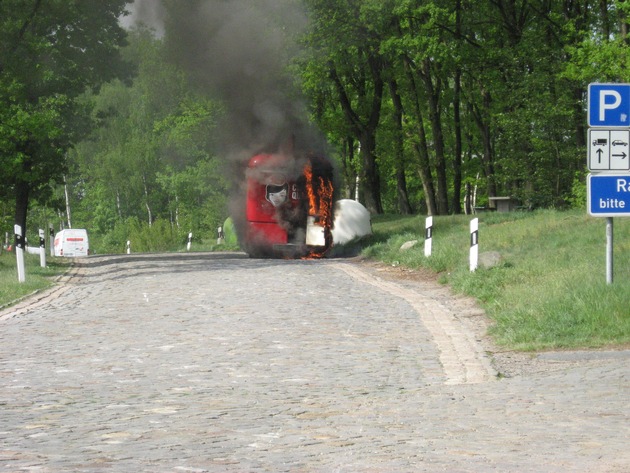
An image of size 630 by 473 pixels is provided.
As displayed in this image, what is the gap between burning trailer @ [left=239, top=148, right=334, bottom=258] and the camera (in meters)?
32.6

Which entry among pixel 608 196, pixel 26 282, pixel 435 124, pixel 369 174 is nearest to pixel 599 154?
pixel 608 196

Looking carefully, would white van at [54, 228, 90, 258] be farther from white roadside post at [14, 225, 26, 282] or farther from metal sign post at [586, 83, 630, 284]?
metal sign post at [586, 83, 630, 284]

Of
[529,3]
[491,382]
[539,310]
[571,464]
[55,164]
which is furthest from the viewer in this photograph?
[529,3]

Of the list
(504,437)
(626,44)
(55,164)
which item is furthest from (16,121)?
(504,437)

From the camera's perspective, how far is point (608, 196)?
43.1ft

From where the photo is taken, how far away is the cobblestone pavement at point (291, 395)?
255 inches

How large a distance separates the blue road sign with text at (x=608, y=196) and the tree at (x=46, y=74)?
68.9ft

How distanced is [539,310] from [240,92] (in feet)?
75.8

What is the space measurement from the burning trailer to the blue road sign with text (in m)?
19.7

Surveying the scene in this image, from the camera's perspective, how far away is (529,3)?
144 feet

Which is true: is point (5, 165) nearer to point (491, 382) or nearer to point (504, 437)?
point (491, 382)

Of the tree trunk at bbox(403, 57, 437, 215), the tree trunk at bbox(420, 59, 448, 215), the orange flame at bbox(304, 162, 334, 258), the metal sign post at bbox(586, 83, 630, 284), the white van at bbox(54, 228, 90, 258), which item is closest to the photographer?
the metal sign post at bbox(586, 83, 630, 284)

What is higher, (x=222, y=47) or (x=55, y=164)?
(x=222, y=47)

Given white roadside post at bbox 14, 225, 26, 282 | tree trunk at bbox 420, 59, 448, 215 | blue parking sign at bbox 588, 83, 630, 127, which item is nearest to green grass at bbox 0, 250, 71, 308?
white roadside post at bbox 14, 225, 26, 282
